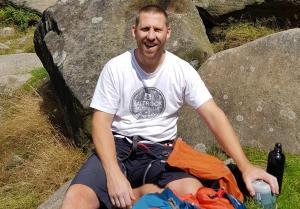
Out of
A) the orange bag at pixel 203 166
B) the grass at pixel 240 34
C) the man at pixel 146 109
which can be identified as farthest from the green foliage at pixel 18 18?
the orange bag at pixel 203 166

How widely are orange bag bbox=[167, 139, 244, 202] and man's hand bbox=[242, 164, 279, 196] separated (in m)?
0.16

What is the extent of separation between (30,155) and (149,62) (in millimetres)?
3305

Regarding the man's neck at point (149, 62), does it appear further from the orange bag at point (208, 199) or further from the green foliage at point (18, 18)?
the green foliage at point (18, 18)

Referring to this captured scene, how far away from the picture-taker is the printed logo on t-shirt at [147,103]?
4445 millimetres

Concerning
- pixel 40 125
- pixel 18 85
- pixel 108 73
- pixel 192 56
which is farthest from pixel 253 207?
pixel 18 85

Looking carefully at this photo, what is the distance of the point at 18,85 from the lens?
886cm

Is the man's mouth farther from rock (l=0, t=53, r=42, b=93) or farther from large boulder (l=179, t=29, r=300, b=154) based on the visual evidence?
rock (l=0, t=53, r=42, b=93)

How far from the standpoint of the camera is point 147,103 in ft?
14.6

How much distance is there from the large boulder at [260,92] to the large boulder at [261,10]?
6.17ft

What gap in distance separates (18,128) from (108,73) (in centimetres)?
350

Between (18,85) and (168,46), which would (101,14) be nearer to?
(168,46)

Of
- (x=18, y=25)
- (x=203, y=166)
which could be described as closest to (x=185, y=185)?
(x=203, y=166)

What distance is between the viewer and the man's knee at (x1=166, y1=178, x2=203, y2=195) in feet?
13.5

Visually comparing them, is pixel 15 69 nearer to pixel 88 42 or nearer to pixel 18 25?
pixel 88 42
